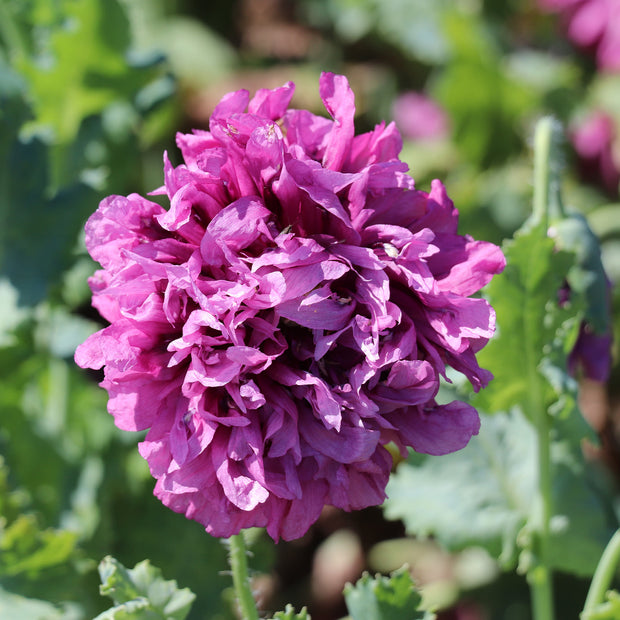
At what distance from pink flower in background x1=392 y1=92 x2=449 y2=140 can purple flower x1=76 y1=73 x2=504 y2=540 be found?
1.79m

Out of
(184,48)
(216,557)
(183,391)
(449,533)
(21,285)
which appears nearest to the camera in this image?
(183,391)

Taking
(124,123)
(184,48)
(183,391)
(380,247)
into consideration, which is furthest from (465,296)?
(184,48)

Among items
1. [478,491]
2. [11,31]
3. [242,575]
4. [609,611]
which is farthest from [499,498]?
[11,31]

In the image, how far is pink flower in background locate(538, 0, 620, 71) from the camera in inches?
90.2

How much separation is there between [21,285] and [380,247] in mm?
751

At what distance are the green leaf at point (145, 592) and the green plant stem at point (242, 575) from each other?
5cm

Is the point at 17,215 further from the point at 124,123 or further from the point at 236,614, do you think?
the point at 236,614

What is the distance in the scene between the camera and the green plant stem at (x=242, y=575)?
2.78ft

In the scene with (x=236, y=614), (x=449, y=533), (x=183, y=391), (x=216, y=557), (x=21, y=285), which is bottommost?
(x=236, y=614)

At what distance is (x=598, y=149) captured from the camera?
230cm

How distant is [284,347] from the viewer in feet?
2.43

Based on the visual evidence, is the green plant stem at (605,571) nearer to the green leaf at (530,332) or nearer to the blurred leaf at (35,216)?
the green leaf at (530,332)

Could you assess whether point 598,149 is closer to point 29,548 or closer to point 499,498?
point 499,498

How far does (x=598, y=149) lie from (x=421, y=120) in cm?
49
